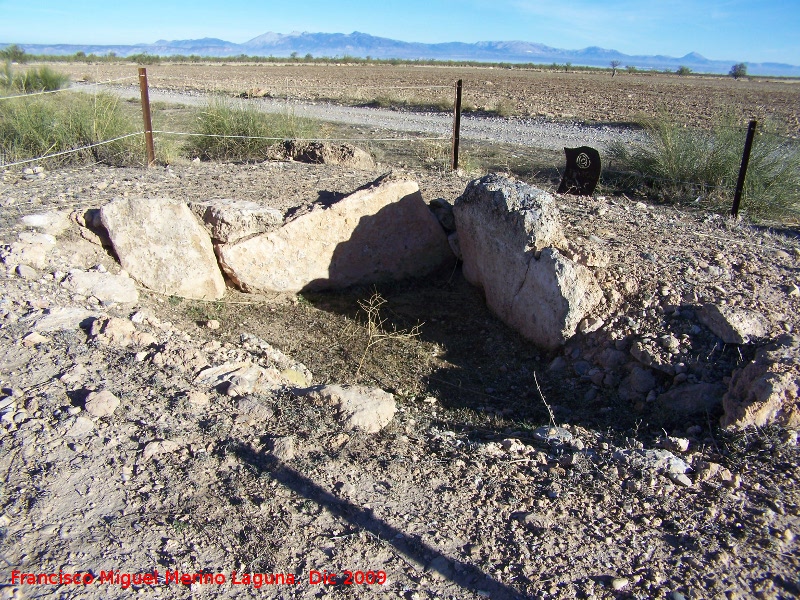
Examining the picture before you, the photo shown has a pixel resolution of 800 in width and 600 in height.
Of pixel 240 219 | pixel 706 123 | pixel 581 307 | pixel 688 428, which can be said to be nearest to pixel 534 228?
pixel 581 307

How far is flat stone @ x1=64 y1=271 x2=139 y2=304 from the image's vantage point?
15.5 ft

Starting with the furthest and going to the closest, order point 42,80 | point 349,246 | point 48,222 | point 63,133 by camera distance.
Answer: point 42,80, point 63,133, point 349,246, point 48,222

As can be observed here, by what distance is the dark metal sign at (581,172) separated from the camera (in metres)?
7.82

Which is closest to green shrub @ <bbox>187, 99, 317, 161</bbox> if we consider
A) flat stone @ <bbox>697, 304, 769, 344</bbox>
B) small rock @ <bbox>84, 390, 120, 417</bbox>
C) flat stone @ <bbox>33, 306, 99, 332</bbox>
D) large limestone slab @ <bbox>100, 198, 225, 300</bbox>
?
large limestone slab @ <bbox>100, 198, 225, 300</bbox>

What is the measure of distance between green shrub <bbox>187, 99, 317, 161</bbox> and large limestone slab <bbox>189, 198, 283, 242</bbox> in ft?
12.1

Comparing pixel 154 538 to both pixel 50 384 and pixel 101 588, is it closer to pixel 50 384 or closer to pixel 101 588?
pixel 101 588

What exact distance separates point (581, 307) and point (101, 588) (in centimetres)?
365

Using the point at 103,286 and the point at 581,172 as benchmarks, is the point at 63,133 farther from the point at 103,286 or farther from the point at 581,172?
the point at 581,172

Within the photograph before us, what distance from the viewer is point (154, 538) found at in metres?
2.73

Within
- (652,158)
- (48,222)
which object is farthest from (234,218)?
(652,158)

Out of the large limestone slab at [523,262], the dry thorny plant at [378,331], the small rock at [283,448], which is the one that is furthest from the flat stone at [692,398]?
the small rock at [283,448]

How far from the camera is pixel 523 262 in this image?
209 inches

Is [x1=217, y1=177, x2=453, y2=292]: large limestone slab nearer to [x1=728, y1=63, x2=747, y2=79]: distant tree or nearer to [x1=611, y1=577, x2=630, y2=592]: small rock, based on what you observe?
[x1=611, y1=577, x2=630, y2=592]: small rock

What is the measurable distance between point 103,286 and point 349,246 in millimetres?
2276
